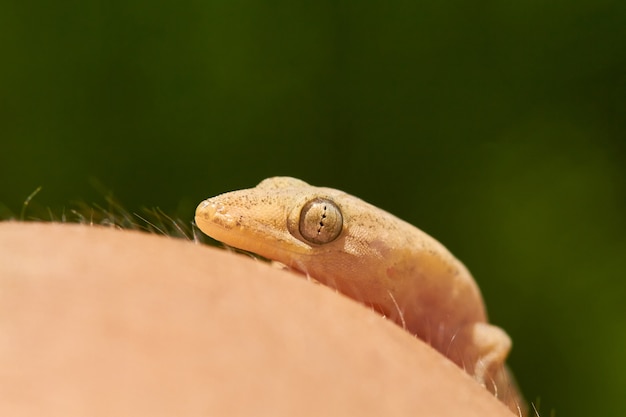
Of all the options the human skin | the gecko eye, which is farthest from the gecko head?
the human skin

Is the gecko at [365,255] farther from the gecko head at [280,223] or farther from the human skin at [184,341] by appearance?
the human skin at [184,341]

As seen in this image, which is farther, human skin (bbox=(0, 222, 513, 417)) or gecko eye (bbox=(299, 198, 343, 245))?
gecko eye (bbox=(299, 198, 343, 245))

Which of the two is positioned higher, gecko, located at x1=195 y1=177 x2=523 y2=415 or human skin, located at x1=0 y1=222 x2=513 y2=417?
human skin, located at x1=0 y1=222 x2=513 y2=417

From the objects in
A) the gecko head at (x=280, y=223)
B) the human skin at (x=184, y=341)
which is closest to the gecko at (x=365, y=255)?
the gecko head at (x=280, y=223)

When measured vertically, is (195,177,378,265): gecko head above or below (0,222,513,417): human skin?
below

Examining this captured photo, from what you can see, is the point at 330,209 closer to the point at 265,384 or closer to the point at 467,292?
the point at 467,292

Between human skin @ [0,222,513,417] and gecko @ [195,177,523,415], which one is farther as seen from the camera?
gecko @ [195,177,523,415]

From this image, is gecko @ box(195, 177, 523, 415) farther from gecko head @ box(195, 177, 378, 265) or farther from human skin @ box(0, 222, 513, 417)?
human skin @ box(0, 222, 513, 417)
